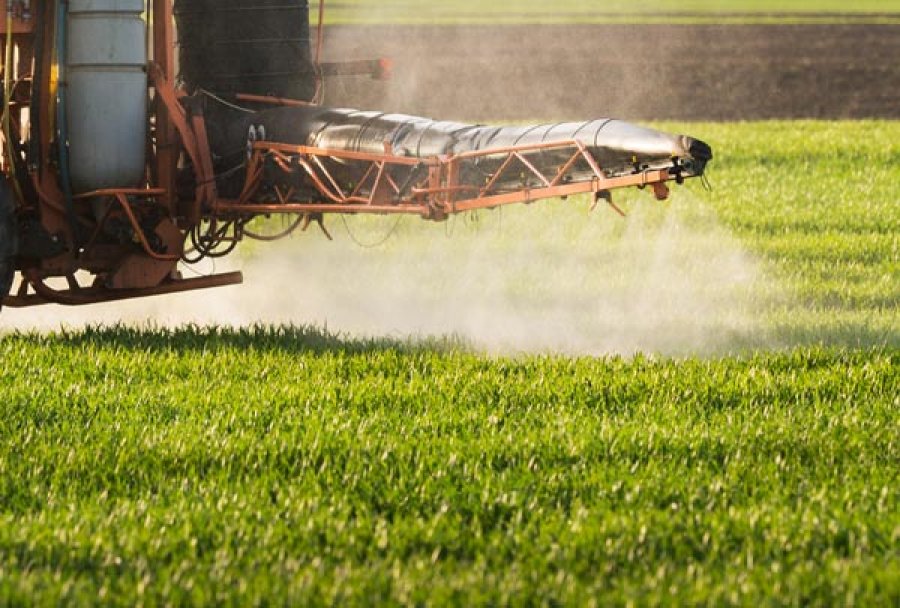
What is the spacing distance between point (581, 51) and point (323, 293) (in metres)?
32.4

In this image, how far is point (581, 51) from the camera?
147 feet

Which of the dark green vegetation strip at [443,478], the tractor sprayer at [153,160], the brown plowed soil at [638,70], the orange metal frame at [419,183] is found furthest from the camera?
the brown plowed soil at [638,70]

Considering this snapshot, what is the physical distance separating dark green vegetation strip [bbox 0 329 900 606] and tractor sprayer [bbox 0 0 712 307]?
0.77m

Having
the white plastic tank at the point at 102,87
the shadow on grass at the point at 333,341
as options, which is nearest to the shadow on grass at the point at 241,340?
the shadow on grass at the point at 333,341

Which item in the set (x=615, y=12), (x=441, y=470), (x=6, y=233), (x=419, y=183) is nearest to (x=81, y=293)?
(x=6, y=233)

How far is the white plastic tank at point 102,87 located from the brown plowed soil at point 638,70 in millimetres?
13594

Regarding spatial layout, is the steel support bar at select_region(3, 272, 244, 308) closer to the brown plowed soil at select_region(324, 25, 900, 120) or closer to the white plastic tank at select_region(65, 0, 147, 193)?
the white plastic tank at select_region(65, 0, 147, 193)

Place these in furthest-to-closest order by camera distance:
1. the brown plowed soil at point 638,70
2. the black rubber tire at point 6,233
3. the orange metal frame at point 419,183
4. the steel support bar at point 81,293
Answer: the brown plowed soil at point 638,70
the steel support bar at point 81,293
the black rubber tire at point 6,233
the orange metal frame at point 419,183

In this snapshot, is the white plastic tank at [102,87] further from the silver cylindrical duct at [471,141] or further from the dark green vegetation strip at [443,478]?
the dark green vegetation strip at [443,478]

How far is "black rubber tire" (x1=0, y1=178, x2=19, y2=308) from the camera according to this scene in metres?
10.1

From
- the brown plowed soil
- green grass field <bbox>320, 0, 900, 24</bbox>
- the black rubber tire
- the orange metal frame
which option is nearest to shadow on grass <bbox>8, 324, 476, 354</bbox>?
the black rubber tire

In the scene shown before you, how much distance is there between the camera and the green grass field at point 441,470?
5.93 meters

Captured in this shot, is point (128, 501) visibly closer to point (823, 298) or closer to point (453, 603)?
point (453, 603)

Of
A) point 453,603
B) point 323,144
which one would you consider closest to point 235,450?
point 453,603
